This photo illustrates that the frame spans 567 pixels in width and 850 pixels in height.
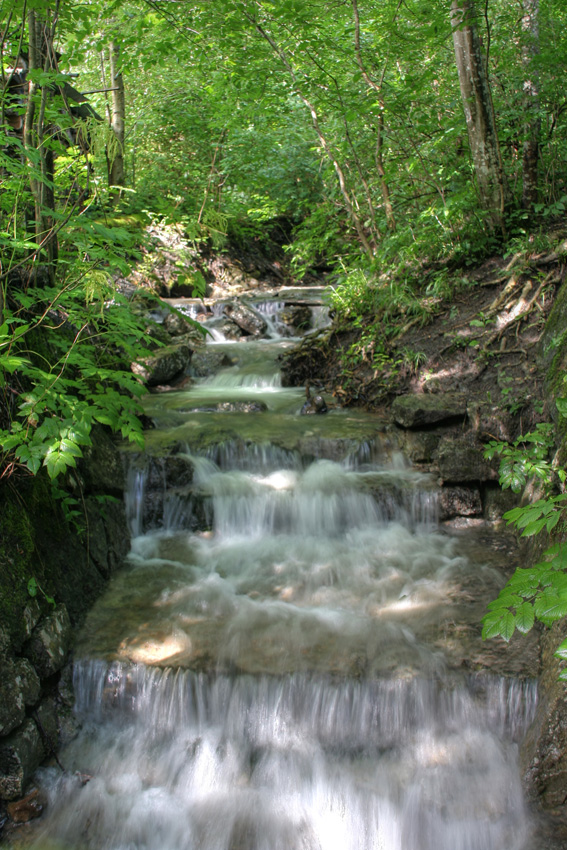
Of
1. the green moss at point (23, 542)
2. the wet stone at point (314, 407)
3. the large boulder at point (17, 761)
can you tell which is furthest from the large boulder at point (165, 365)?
the large boulder at point (17, 761)

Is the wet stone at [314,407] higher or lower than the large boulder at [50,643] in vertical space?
higher

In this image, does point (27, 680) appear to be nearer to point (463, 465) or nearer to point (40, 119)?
point (40, 119)

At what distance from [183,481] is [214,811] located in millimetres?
2999

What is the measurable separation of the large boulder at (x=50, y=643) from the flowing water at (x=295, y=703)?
13cm

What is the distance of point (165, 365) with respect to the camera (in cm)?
838

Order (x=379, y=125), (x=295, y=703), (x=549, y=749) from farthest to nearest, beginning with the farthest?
(x=379, y=125) → (x=295, y=703) → (x=549, y=749)

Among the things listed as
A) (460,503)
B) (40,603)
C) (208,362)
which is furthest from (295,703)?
(208,362)

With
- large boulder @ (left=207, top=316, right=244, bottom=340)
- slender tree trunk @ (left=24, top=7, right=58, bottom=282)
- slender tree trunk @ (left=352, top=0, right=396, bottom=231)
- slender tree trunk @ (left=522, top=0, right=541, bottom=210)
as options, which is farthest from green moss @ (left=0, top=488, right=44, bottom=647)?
large boulder @ (left=207, top=316, right=244, bottom=340)

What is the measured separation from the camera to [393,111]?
23.4ft

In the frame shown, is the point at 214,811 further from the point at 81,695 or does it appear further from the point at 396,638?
the point at 396,638

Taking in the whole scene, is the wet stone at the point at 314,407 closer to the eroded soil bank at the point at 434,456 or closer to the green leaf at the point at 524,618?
the eroded soil bank at the point at 434,456

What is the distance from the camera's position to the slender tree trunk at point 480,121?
256 inches

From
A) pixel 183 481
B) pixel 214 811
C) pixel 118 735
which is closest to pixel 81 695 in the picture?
pixel 118 735

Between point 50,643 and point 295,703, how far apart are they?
1.47 metres
